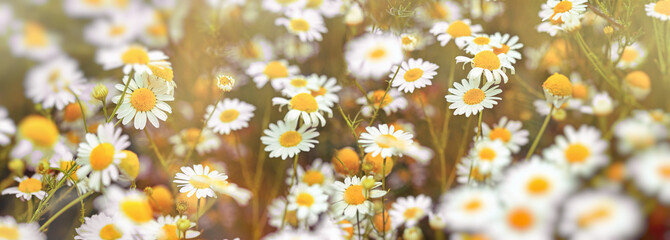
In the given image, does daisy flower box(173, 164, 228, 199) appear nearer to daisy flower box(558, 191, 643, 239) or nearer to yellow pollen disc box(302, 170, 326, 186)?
yellow pollen disc box(302, 170, 326, 186)

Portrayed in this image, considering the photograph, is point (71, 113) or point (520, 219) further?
point (71, 113)

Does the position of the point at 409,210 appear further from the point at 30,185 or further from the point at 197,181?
the point at 30,185

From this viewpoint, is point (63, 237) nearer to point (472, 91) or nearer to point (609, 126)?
point (472, 91)

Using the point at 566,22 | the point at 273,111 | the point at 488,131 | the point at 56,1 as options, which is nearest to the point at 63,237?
the point at 273,111

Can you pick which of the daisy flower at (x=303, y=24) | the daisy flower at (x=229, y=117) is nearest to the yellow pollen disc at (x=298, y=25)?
the daisy flower at (x=303, y=24)

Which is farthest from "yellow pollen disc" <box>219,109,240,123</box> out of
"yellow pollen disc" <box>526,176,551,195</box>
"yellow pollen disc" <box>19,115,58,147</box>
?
"yellow pollen disc" <box>526,176,551,195</box>

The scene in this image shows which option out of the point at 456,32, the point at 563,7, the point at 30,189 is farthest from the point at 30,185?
the point at 563,7
